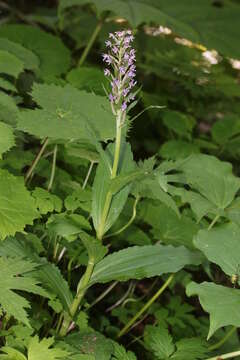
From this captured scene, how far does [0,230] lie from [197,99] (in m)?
2.26

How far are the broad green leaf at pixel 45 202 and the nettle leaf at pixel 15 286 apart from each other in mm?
240

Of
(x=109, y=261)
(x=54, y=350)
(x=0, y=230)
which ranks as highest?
(x=0, y=230)

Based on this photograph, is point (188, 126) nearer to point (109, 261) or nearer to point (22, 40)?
point (22, 40)

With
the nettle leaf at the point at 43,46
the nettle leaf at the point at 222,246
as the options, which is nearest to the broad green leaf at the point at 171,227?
the nettle leaf at the point at 222,246

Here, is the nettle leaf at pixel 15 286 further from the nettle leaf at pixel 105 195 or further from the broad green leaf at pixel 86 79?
the broad green leaf at pixel 86 79

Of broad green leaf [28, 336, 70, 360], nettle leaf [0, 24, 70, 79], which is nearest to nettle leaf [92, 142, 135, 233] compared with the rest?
broad green leaf [28, 336, 70, 360]

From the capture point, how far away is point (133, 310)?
1.97 metres

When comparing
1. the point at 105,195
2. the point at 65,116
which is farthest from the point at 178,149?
the point at 105,195

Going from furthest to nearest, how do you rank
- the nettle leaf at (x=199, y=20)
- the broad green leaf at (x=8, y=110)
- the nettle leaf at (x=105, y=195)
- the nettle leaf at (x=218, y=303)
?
the nettle leaf at (x=199, y=20)
the broad green leaf at (x=8, y=110)
the nettle leaf at (x=105, y=195)
the nettle leaf at (x=218, y=303)

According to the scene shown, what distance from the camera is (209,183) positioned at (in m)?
1.66

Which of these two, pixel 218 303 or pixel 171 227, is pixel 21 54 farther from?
pixel 218 303

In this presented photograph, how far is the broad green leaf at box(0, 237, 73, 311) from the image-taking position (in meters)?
1.38

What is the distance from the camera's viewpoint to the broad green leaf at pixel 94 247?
1.26m

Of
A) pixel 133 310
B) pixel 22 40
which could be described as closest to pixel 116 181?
pixel 133 310
